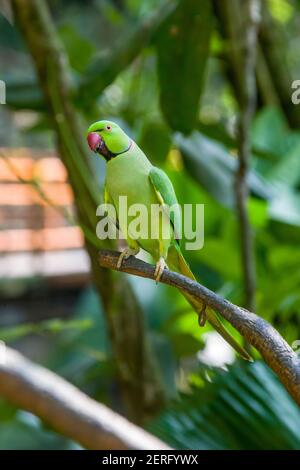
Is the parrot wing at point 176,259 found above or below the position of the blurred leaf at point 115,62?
below

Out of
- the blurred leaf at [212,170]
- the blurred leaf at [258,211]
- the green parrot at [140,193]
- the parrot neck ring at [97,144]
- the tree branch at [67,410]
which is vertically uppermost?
the parrot neck ring at [97,144]

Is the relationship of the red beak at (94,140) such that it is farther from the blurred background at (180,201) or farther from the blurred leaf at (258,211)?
the blurred leaf at (258,211)

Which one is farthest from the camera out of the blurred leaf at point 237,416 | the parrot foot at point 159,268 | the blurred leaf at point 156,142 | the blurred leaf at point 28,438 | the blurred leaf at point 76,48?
the blurred leaf at point 76,48

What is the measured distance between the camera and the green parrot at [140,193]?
38 cm

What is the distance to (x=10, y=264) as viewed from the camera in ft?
8.77

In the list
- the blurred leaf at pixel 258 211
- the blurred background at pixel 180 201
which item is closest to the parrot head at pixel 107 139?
the blurred background at pixel 180 201

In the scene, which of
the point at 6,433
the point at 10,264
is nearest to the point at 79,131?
the point at 6,433

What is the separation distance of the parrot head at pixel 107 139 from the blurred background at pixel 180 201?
152 millimetres

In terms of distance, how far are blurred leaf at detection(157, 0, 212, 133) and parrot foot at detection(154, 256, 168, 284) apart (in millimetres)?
417

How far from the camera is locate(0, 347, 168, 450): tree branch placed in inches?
23.6

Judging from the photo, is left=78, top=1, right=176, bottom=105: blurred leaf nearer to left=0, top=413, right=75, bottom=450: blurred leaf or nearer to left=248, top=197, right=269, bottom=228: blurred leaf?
left=248, top=197, right=269, bottom=228: blurred leaf

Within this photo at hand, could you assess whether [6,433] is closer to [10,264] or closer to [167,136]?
[167,136]

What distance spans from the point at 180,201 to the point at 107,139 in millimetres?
322

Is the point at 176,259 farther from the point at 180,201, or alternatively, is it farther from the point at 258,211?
the point at 258,211
